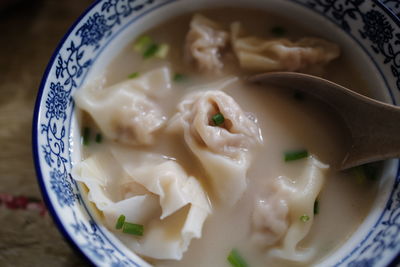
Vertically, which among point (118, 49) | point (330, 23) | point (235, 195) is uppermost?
point (118, 49)

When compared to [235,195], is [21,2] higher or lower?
higher

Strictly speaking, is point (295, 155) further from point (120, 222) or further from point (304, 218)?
point (120, 222)

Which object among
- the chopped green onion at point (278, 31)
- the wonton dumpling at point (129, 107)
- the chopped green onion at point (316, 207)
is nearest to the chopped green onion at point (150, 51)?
the wonton dumpling at point (129, 107)

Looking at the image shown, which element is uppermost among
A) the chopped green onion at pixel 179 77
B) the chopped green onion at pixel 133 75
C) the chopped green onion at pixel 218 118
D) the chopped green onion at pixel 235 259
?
the chopped green onion at pixel 133 75

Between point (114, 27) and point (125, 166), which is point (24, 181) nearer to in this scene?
point (125, 166)

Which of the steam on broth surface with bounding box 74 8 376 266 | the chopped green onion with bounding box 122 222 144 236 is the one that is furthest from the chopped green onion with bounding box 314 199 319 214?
the chopped green onion with bounding box 122 222 144 236

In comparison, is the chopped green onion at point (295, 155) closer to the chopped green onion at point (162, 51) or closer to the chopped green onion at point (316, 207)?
the chopped green onion at point (316, 207)

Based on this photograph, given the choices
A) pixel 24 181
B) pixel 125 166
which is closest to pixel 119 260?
pixel 125 166

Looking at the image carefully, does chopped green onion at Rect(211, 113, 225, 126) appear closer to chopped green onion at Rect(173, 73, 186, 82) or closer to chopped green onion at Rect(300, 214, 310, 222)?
chopped green onion at Rect(173, 73, 186, 82)
